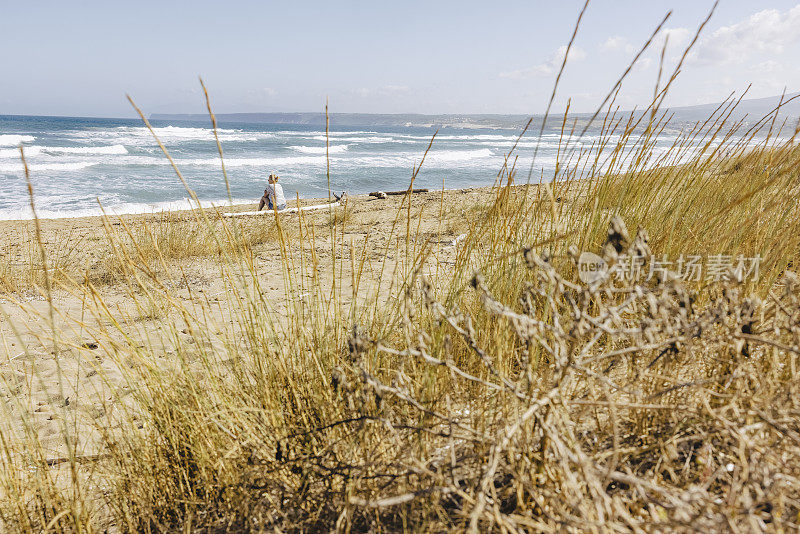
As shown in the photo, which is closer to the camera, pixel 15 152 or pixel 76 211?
pixel 76 211

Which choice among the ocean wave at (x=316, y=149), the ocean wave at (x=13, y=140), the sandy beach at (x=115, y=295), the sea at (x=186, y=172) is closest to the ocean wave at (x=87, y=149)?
the sea at (x=186, y=172)

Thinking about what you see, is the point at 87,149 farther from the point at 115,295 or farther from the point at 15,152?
the point at 115,295

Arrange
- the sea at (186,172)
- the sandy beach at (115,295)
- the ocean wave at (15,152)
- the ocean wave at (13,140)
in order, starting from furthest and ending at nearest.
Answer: the ocean wave at (13,140) < the ocean wave at (15,152) < the sea at (186,172) < the sandy beach at (115,295)

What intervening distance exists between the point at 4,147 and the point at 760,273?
1150 inches

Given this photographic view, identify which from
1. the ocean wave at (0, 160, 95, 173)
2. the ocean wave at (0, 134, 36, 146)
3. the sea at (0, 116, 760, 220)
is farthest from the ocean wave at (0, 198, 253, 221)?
the ocean wave at (0, 134, 36, 146)

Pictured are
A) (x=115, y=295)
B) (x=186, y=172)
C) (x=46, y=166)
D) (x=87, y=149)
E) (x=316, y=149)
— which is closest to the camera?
(x=115, y=295)

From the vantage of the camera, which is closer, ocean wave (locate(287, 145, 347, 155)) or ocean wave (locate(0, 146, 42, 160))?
ocean wave (locate(0, 146, 42, 160))

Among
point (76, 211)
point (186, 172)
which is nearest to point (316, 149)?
point (186, 172)

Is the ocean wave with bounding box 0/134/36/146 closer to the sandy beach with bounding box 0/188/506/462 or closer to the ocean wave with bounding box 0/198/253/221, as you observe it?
the ocean wave with bounding box 0/198/253/221

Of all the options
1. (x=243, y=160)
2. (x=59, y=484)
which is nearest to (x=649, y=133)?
(x=59, y=484)

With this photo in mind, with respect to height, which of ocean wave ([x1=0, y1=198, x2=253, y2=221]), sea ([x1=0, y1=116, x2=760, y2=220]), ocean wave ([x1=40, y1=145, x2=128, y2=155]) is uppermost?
ocean wave ([x1=40, y1=145, x2=128, y2=155])

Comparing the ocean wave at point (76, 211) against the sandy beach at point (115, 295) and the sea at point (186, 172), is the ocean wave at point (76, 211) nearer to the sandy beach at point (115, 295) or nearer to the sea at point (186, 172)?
the sea at point (186, 172)

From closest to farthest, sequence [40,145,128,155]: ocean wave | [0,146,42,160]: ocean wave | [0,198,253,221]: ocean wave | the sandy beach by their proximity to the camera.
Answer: the sandy beach < [0,198,253,221]: ocean wave < [0,146,42,160]: ocean wave < [40,145,128,155]: ocean wave

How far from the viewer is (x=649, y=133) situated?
2.06 metres
